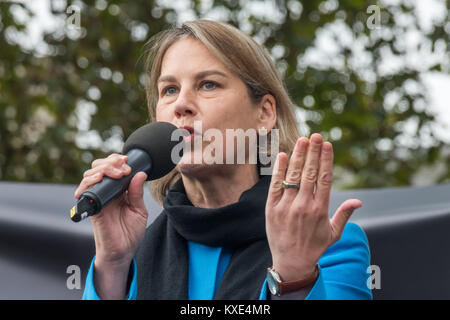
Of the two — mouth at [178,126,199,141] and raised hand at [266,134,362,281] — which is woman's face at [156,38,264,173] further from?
raised hand at [266,134,362,281]

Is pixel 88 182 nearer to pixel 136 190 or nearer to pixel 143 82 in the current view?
pixel 136 190

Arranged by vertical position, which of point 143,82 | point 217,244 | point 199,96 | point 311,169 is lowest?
point 217,244

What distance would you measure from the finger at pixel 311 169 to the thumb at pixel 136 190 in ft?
1.31

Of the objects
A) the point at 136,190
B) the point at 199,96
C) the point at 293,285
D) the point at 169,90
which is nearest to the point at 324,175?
the point at 293,285

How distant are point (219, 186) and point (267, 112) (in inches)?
12.8

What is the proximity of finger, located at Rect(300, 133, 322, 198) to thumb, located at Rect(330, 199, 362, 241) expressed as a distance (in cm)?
9

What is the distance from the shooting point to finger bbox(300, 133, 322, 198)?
1.20 meters

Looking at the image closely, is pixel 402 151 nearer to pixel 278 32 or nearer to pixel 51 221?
pixel 278 32

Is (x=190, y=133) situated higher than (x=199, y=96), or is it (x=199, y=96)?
(x=199, y=96)

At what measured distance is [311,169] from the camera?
1.20 m

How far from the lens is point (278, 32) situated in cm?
392

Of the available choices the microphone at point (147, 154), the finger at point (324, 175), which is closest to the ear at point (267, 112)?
the microphone at point (147, 154)

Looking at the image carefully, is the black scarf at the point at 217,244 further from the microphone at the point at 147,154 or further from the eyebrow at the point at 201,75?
the eyebrow at the point at 201,75
